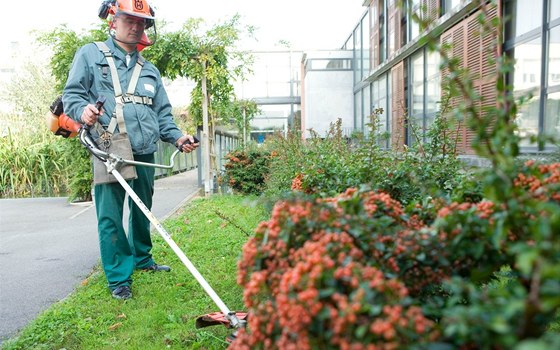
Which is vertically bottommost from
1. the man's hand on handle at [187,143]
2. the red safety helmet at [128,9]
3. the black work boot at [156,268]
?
the black work boot at [156,268]

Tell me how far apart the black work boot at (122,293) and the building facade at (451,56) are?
249cm

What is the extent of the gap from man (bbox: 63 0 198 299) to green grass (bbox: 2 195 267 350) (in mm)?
224

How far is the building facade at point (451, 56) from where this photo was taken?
80.1 inches

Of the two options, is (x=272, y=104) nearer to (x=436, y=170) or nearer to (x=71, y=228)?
(x=71, y=228)

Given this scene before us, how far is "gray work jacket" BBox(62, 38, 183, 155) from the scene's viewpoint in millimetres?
3625

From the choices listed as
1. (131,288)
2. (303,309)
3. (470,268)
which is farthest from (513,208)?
(131,288)

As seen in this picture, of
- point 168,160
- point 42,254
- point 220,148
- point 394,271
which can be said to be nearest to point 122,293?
point 42,254

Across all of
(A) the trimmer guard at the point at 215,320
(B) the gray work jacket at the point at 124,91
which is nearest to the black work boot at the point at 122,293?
(B) the gray work jacket at the point at 124,91

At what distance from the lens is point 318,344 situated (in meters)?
1.02

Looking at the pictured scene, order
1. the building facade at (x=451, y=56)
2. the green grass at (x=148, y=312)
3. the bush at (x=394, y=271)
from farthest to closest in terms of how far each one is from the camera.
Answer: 1. the green grass at (x=148, y=312)
2. the building facade at (x=451, y=56)
3. the bush at (x=394, y=271)

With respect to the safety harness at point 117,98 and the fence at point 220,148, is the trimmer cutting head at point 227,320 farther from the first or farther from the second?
the fence at point 220,148

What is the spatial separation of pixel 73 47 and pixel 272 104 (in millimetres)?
21371

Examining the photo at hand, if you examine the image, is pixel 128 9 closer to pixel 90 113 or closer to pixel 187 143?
pixel 90 113

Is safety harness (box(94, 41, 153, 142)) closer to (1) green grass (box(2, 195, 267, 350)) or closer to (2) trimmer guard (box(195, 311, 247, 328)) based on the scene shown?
(1) green grass (box(2, 195, 267, 350))
